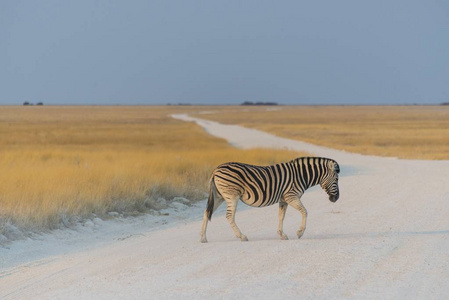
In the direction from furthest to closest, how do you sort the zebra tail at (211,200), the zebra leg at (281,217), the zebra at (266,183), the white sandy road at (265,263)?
1. the zebra leg at (281,217)
2. the zebra tail at (211,200)
3. the zebra at (266,183)
4. the white sandy road at (265,263)

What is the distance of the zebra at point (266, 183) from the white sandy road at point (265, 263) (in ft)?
1.85

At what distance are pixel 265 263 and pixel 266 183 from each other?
1493 mm

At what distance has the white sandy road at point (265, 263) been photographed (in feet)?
21.7

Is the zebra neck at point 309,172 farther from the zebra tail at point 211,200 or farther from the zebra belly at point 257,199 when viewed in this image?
the zebra tail at point 211,200

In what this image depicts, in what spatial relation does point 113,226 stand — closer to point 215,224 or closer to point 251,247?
point 215,224

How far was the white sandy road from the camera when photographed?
6.61 metres

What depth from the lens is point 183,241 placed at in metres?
9.49

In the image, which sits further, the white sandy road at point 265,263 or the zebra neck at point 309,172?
the zebra neck at point 309,172

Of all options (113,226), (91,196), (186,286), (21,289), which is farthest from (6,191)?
(186,286)

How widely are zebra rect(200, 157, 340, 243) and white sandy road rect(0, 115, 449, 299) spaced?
0.56 m

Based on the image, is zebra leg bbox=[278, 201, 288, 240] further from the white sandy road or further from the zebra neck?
the zebra neck

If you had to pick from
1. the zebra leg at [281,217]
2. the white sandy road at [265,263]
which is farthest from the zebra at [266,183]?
the white sandy road at [265,263]

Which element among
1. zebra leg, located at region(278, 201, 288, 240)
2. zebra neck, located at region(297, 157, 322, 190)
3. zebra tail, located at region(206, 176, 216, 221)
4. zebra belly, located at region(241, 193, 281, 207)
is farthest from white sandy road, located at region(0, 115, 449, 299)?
zebra neck, located at region(297, 157, 322, 190)

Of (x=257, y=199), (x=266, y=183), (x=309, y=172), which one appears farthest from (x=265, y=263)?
(x=309, y=172)
